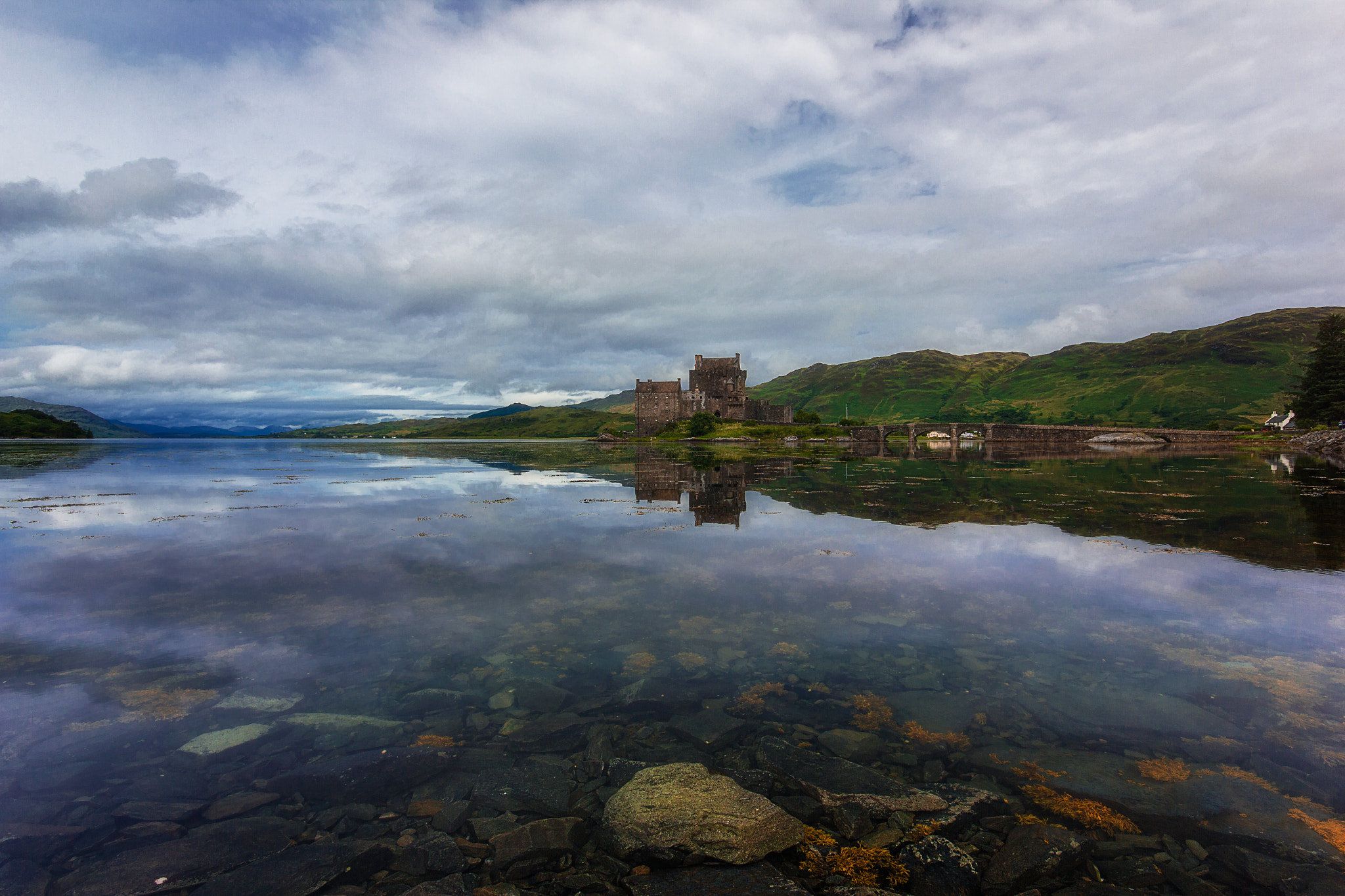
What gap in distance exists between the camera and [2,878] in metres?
4.55

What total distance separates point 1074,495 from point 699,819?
103 ft

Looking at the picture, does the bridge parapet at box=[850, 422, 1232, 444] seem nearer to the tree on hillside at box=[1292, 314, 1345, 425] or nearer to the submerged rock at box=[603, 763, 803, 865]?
the tree on hillside at box=[1292, 314, 1345, 425]

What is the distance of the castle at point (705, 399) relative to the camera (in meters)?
139

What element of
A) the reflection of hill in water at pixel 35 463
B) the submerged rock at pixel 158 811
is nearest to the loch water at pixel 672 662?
the submerged rock at pixel 158 811

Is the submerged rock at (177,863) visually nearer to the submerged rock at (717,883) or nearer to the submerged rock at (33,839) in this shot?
the submerged rock at (33,839)

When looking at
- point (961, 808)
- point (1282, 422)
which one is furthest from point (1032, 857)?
point (1282, 422)

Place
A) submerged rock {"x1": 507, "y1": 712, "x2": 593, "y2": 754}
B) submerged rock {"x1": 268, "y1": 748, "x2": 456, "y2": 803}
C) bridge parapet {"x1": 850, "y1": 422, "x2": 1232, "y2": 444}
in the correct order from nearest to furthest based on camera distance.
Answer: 1. submerged rock {"x1": 268, "y1": 748, "x2": 456, "y2": 803}
2. submerged rock {"x1": 507, "y1": 712, "x2": 593, "y2": 754}
3. bridge parapet {"x1": 850, "y1": 422, "x2": 1232, "y2": 444}

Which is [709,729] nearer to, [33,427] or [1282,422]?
[1282,422]

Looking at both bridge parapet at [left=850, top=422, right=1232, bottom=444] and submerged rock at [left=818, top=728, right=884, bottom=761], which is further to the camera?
bridge parapet at [left=850, top=422, right=1232, bottom=444]

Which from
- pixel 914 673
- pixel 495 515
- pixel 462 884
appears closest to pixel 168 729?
pixel 462 884

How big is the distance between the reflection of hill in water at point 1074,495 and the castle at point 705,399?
79.8 metres

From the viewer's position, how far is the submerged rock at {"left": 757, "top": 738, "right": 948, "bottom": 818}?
566cm

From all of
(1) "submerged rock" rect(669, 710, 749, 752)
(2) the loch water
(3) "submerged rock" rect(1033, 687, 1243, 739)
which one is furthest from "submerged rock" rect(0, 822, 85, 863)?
(3) "submerged rock" rect(1033, 687, 1243, 739)

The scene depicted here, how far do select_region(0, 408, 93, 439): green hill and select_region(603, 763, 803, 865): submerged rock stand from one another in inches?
8795
